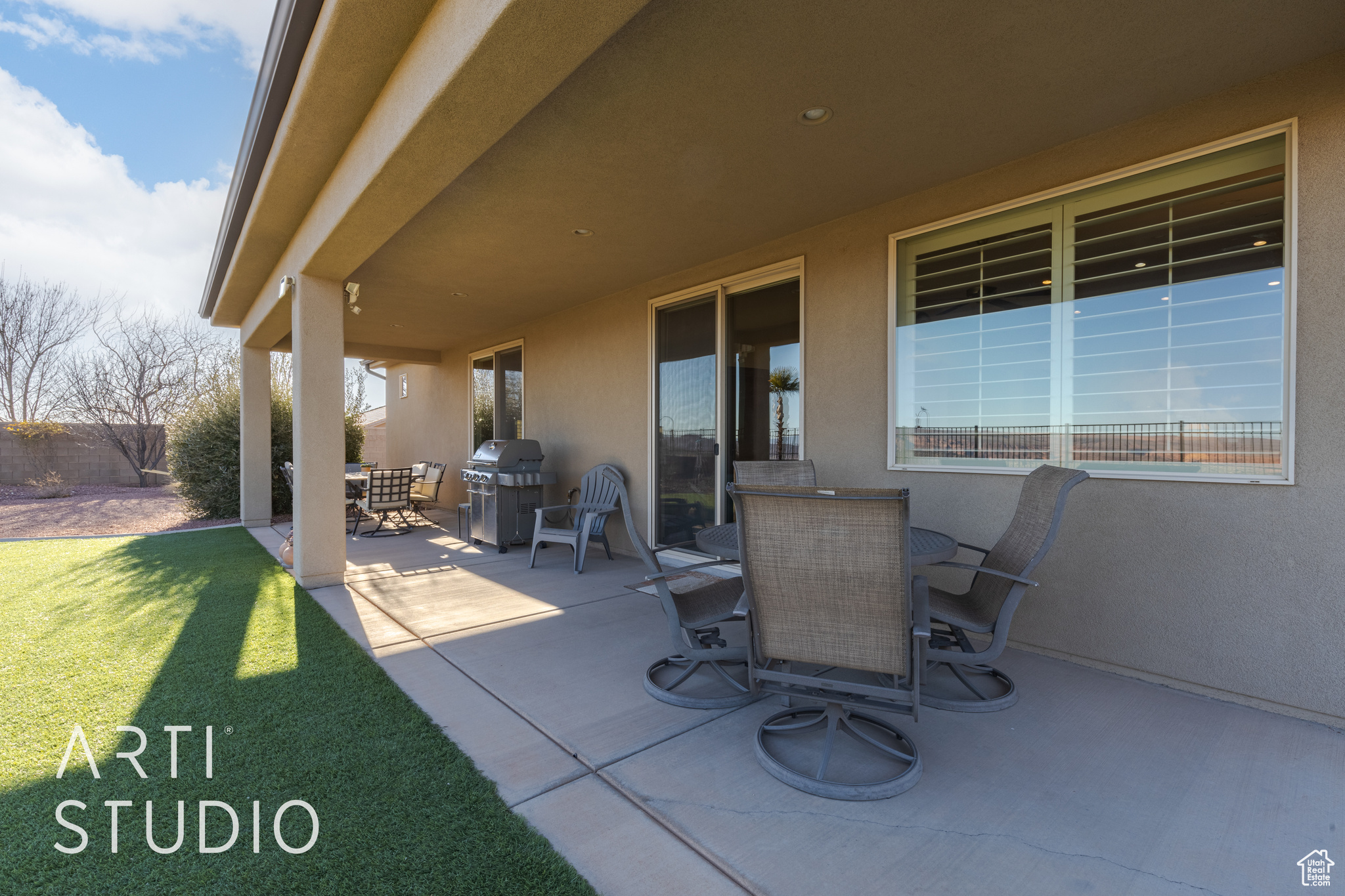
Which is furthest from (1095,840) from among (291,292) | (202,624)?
(291,292)

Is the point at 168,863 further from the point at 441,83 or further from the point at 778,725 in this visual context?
the point at 441,83

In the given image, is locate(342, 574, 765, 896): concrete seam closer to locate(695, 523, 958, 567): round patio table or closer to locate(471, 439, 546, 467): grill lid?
locate(695, 523, 958, 567): round patio table

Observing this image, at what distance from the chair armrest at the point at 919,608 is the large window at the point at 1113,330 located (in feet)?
5.38

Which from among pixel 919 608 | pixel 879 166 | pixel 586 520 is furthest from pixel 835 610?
pixel 586 520

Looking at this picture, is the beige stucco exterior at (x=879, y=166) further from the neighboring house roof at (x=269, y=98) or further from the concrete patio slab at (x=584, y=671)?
the concrete patio slab at (x=584, y=671)

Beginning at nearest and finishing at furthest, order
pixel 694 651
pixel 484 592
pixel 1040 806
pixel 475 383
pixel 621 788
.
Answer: pixel 1040 806
pixel 621 788
pixel 694 651
pixel 484 592
pixel 475 383

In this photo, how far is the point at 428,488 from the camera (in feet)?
28.6

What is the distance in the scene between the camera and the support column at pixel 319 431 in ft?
14.6

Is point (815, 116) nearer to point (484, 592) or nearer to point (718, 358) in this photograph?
point (718, 358)

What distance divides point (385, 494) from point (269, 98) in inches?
188

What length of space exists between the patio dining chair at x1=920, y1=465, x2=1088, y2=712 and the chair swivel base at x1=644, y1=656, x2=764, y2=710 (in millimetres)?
792

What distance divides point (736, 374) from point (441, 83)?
3.11m

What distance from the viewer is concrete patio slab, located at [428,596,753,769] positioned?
2.25 meters

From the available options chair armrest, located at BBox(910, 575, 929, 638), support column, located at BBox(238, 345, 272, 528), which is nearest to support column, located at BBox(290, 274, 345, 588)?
support column, located at BBox(238, 345, 272, 528)
